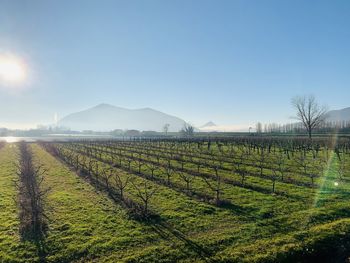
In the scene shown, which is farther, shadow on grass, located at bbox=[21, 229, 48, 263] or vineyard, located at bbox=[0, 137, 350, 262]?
→ vineyard, located at bbox=[0, 137, 350, 262]

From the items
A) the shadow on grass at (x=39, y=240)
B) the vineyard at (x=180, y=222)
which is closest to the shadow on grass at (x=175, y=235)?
the vineyard at (x=180, y=222)

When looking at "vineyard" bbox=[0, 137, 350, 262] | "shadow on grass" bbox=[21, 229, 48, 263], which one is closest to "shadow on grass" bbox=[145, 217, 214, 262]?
"vineyard" bbox=[0, 137, 350, 262]

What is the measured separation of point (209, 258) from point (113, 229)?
177 inches

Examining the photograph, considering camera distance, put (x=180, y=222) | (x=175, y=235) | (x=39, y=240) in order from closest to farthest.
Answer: (x=39, y=240), (x=175, y=235), (x=180, y=222)

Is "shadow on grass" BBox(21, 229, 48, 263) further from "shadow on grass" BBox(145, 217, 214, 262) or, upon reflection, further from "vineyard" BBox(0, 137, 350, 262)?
"shadow on grass" BBox(145, 217, 214, 262)

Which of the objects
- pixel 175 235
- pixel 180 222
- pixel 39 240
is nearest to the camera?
pixel 39 240

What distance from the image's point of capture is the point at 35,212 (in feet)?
43.4

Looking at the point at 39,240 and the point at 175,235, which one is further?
Answer: the point at 175,235

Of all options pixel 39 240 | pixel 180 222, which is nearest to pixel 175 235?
pixel 180 222

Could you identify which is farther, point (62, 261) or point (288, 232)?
point (288, 232)

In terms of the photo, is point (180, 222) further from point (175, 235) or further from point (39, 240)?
point (39, 240)

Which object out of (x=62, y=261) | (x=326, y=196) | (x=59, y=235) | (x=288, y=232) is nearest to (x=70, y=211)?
(x=59, y=235)

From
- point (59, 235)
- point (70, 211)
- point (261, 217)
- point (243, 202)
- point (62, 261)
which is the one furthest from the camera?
point (243, 202)

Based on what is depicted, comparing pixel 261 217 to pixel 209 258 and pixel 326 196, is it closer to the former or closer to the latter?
pixel 209 258
